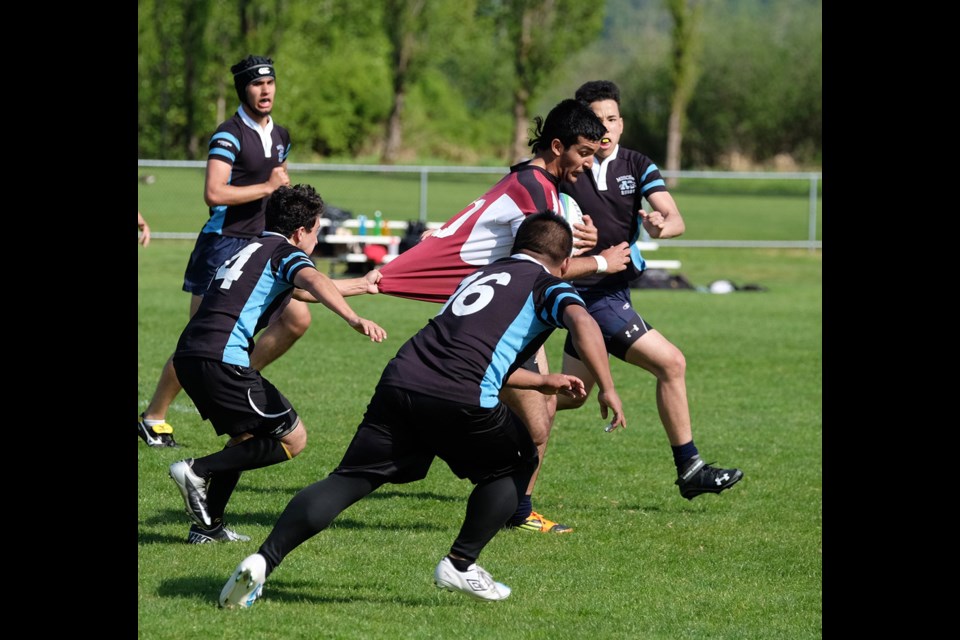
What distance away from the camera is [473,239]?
6684 mm

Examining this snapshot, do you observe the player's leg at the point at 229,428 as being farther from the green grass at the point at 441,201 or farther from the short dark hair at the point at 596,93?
the green grass at the point at 441,201

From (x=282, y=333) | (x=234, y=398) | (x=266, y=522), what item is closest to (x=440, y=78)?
(x=282, y=333)

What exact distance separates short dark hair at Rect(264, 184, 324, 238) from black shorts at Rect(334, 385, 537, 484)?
1.21 meters

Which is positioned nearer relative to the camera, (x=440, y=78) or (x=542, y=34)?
(x=542, y=34)

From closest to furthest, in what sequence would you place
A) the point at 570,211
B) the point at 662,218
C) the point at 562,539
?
the point at 562,539
the point at 570,211
the point at 662,218

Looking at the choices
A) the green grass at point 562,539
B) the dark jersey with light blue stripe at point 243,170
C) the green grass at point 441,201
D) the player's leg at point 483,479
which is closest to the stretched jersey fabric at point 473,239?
the green grass at point 562,539

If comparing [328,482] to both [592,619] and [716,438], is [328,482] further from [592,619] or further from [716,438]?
[716,438]

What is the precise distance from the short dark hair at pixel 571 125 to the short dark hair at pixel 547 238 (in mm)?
867

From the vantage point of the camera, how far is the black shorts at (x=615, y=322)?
23.2 feet

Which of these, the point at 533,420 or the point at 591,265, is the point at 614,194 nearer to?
the point at 591,265

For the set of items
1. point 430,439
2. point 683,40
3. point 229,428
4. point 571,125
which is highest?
point 683,40

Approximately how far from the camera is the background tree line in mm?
43719

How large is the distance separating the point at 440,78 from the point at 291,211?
2601 inches

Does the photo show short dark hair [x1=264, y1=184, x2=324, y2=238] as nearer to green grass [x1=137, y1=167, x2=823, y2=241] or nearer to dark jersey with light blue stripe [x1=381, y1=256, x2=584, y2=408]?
Result: dark jersey with light blue stripe [x1=381, y1=256, x2=584, y2=408]
